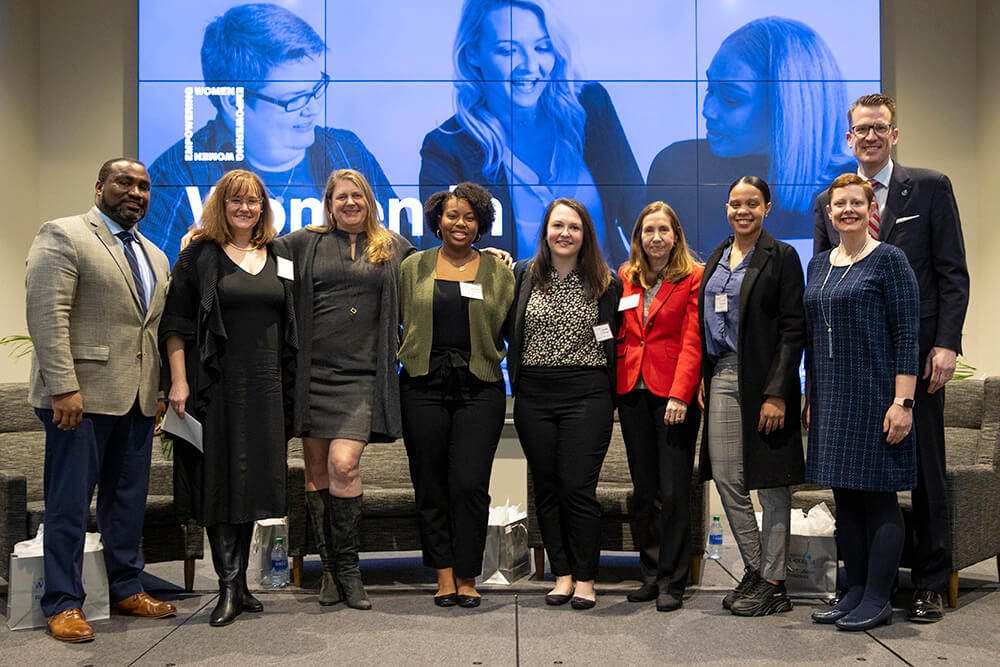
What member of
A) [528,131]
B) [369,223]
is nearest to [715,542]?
[369,223]

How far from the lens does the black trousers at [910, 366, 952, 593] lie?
3301 mm

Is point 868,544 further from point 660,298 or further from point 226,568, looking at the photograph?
point 226,568

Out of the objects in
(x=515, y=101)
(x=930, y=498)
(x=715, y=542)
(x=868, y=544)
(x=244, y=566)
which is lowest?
(x=715, y=542)

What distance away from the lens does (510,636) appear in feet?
10.2

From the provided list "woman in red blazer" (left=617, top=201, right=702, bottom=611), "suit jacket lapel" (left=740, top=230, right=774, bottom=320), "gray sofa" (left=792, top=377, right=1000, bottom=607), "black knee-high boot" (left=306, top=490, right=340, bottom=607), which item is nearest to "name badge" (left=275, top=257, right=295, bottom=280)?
"black knee-high boot" (left=306, top=490, right=340, bottom=607)

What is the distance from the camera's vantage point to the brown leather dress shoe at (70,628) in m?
3.06

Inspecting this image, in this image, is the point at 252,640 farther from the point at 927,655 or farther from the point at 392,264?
the point at 927,655

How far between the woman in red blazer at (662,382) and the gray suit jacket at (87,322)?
6.01ft

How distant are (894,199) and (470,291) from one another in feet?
5.45

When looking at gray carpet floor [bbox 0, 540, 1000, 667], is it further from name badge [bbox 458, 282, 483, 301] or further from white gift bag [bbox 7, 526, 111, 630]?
name badge [bbox 458, 282, 483, 301]

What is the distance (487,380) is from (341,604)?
3.54 feet

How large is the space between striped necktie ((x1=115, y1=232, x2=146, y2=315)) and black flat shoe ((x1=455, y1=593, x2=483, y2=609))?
1627 mm

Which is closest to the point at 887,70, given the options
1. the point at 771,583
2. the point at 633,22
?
the point at 633,22

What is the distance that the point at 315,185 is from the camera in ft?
20.1
